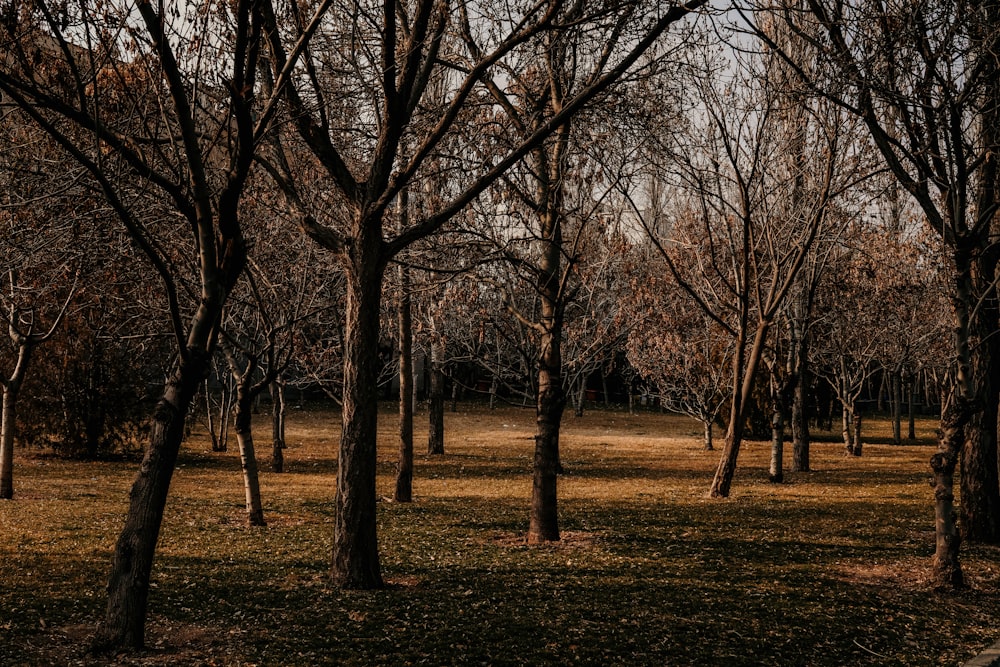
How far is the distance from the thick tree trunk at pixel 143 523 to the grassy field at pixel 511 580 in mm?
236

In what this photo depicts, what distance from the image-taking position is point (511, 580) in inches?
384

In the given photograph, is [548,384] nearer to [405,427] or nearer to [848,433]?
[405,427]

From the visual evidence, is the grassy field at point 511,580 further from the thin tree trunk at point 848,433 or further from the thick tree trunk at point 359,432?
the thin tree trunk at point 848,433

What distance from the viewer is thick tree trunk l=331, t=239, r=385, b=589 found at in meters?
8.79

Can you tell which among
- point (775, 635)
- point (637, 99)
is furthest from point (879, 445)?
point (775, 635)

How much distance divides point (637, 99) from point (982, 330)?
5527mm

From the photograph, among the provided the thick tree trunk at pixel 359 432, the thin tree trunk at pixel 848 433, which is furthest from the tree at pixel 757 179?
the thin tree trunk at pixel 848 433

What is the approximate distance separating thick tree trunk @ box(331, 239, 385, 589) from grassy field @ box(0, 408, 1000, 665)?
0.32 m

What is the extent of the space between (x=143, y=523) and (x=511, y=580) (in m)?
4.40

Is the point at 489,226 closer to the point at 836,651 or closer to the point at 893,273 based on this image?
the point at 836,651

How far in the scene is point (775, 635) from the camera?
778 cm

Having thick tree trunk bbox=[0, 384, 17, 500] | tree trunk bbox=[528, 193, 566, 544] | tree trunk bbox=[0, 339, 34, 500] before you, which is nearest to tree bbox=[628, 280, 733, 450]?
tree trunk bbox=[528, 193, 566, 544]

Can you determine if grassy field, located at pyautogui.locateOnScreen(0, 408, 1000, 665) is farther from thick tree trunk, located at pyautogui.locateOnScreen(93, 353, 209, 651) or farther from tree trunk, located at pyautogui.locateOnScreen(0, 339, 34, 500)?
tree trunk, located at pyautogui.locateOnScreen(0, 339, 34, 500)

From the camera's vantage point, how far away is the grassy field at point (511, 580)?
7266mm
